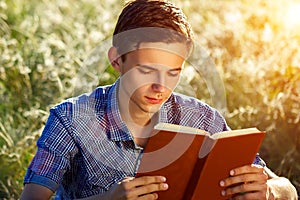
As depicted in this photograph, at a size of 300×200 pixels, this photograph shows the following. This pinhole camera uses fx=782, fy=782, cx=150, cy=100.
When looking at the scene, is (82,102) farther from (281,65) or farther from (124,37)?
(281,65)

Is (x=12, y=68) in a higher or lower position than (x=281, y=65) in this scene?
higher

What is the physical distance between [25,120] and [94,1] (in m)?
2.53

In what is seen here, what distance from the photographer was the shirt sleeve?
327 cm

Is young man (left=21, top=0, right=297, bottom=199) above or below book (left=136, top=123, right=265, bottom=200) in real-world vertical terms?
above

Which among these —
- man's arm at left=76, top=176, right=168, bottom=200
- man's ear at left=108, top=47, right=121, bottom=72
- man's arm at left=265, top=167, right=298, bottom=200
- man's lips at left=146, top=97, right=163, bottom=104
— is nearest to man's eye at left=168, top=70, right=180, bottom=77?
man's lips at left=146, top=97, right=163, bottom=104

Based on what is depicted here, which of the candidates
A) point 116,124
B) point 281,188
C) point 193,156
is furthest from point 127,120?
point 281,188

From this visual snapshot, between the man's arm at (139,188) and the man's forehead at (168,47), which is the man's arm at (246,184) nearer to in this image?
the man's arm at (139,188)

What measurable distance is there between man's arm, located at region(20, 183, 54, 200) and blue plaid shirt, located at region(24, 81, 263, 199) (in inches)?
0.8

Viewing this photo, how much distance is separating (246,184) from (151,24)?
760 mm

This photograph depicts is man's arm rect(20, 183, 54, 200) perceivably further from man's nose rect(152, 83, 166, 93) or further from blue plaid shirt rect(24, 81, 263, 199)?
man's nose rect(152, 83, 166, 93)

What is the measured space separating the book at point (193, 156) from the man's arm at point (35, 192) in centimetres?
53

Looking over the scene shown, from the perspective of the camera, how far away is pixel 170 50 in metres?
3.21

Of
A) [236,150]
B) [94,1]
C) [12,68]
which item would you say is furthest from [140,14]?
[94,1]

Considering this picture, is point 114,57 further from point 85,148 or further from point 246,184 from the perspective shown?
point 246,184
